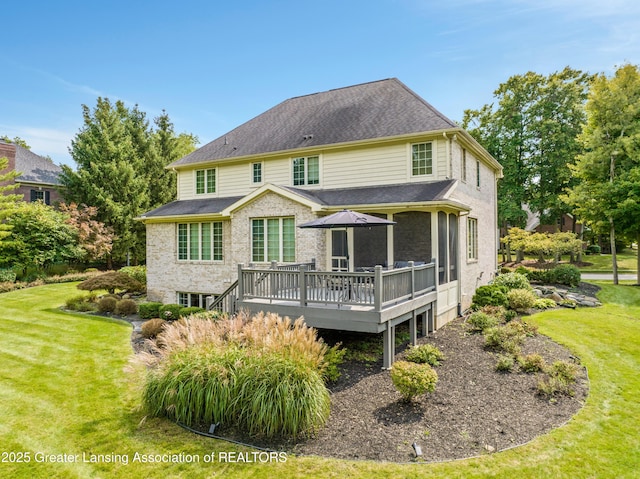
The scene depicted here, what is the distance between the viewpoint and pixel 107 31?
14.3 m

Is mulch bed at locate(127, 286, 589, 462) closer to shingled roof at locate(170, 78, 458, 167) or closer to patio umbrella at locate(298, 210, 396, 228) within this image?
patio umbrella at locate(298, 210, 396, 228)

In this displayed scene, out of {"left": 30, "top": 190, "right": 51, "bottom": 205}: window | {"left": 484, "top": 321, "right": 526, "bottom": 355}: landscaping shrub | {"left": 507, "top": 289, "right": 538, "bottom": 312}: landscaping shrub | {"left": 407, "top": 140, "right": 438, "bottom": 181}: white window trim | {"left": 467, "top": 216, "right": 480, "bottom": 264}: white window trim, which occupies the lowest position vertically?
{"left": 484, "top": 321, "right": 526, "bottom": 355}: landscaping shrub

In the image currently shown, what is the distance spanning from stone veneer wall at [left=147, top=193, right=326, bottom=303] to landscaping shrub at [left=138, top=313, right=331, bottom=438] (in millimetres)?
6465

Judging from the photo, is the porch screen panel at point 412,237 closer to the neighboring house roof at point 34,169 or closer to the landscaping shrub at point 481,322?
the landscaping shrub at point 481,322

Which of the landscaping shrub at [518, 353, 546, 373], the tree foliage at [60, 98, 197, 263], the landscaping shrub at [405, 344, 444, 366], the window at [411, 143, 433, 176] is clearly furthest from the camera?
the tree foliage at [60, 98, 197, 263]

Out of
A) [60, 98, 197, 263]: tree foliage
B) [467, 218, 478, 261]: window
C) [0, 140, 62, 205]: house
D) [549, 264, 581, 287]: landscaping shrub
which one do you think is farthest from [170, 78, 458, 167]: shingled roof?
[0, 140, 62, 205]: house

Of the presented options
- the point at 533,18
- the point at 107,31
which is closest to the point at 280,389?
the point at 533,18

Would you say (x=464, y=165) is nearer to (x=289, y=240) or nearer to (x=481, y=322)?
(x=481, y=322)

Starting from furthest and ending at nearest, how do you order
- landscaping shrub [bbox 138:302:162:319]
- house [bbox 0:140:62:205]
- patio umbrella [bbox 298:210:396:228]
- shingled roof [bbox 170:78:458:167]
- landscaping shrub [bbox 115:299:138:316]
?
house [bbox 0:140:62:205] < landscaping shrub [bbox 115:299:138:316] < landscaping shrub [bbox 138:302:162:319] < shingled roof [bbox 170:78:458:167] < patio umbrella [bbox 298:210:396:228]

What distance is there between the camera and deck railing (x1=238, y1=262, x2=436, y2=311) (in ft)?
28.4

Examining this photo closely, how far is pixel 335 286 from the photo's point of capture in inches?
352

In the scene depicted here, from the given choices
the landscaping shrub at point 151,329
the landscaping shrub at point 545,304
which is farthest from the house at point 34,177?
the landscaping shrub at point 545,304

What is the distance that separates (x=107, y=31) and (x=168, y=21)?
2.72 meters

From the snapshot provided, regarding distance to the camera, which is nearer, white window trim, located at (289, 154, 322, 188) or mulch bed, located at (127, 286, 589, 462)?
mulch bed, located at (127, 286, 589, 462)
